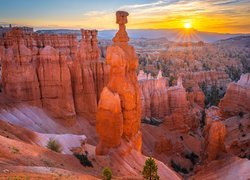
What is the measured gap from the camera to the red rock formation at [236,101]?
50281mm

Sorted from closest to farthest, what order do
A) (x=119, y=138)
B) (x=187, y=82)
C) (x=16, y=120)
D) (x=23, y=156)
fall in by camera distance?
(x=23, y=156), (x=119, y=138), (x=16, y=120), (x=187, y=82)

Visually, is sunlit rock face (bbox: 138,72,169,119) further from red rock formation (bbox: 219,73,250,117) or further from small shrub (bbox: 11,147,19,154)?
small shrub (bbox: 11,147,19,154)

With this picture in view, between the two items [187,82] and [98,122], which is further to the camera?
[187,82]

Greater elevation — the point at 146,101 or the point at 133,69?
the point at 133,69

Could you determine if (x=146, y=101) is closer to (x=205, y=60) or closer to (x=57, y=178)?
(x=57, y=178)

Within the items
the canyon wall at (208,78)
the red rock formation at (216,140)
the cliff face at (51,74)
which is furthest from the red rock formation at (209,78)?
the red rock formation at (216,140)

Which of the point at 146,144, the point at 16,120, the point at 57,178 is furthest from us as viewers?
the point at 146,144

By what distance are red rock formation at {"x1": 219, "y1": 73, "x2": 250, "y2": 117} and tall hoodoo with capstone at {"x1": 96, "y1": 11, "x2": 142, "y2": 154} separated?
95.7 feet

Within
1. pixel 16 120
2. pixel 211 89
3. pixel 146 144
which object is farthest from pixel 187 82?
pixel 16 120

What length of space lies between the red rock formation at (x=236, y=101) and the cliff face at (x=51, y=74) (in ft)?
74.3

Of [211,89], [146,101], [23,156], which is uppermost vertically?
[23,156]

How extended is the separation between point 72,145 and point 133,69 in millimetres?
7224

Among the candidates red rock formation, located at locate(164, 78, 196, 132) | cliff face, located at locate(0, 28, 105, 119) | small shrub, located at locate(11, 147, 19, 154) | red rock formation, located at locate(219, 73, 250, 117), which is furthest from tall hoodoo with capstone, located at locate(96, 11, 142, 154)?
red rock formation, located at locate(219, 73, 250, 117)

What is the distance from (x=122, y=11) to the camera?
83.4 ft
